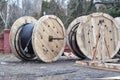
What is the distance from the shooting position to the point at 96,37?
13070 millimetres

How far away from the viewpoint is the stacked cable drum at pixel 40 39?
43.8 feet

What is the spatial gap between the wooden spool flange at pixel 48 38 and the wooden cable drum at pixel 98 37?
80 centimetres

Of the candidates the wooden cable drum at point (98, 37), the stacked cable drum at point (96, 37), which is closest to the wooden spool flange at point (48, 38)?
the stacked cable drum at point (96, 37)

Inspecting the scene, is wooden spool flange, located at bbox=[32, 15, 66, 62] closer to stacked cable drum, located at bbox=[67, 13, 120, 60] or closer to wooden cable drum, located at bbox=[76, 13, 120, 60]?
stacked cable drum, located at bbox=[67, 13, 120, 60]

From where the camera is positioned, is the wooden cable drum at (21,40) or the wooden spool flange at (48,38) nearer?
the wooden spool flange at (48,38)

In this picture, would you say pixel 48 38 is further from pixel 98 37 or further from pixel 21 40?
pixel 98 37

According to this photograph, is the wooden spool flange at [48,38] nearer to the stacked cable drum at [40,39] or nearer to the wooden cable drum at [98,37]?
the stacked cable drum at [40,39]

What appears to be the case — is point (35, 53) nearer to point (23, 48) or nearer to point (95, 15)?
point (23, 48)

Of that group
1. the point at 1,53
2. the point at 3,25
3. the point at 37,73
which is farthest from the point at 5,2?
the point at 37,73

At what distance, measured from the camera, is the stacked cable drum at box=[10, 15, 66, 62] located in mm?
13336

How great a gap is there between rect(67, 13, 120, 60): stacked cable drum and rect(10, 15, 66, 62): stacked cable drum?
705 millimetres

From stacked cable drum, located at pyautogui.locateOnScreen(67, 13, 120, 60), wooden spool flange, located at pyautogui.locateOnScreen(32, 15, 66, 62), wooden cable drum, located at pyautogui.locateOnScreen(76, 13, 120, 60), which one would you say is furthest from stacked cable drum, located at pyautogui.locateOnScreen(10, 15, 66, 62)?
wooden cable drum, located at pyautogui.locateOnScreen(76, 13, 120, 60)

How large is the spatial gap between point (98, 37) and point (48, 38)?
5.85ft

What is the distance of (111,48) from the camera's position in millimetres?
13914
